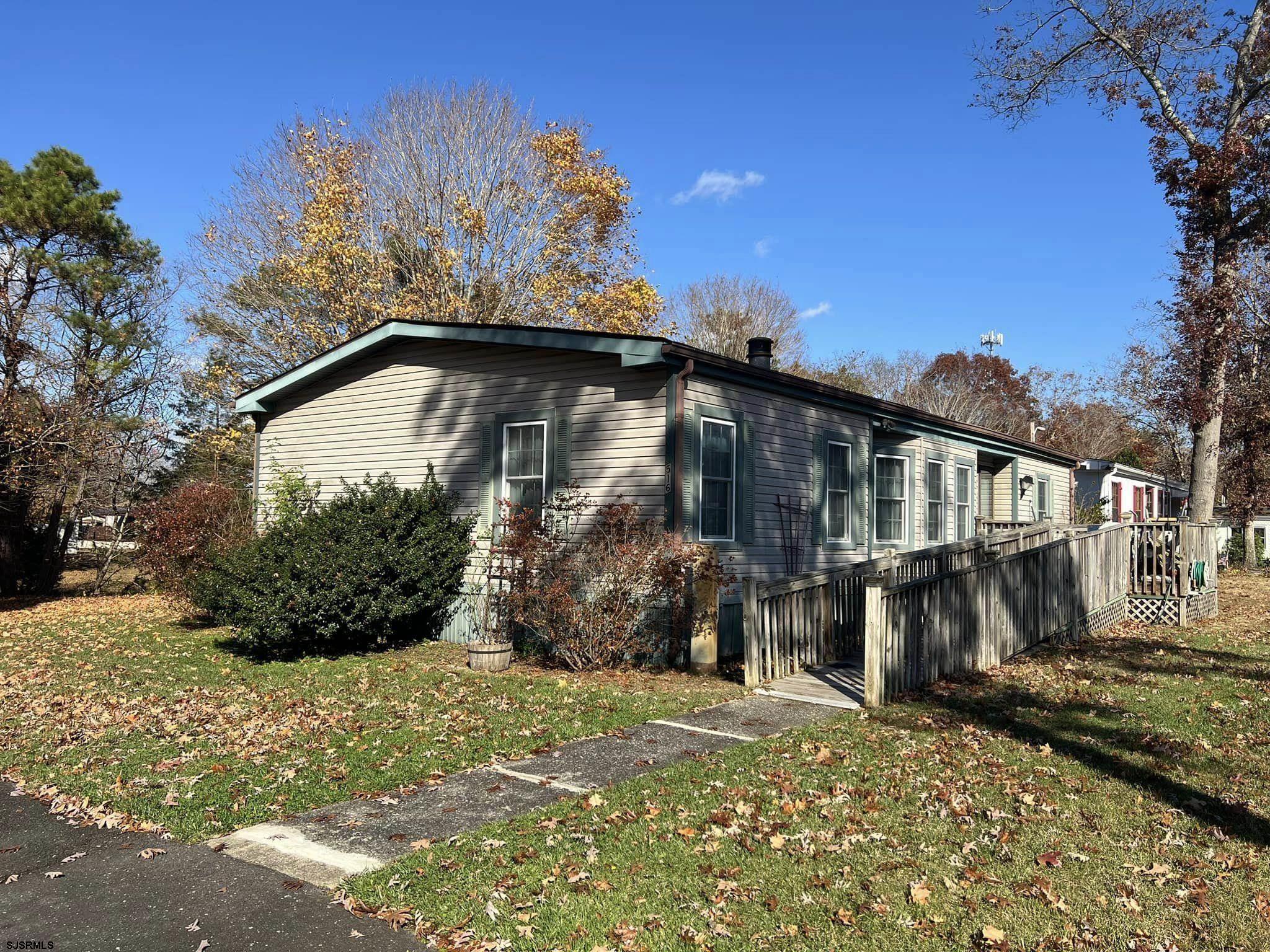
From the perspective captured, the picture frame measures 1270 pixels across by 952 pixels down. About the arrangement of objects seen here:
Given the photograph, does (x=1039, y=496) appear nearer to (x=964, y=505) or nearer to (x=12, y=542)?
(x=964, y=505)

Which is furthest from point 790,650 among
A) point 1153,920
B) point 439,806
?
point 1153,920

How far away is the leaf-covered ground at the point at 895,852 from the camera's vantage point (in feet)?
12.6

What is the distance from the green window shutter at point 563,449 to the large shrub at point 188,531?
6.26 metres

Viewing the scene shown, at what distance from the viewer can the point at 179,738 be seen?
7.10m

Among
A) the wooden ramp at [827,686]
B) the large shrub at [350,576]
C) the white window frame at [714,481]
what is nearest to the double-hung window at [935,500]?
the white window frame at [714,481]

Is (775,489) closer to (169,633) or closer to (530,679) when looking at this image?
(530,679)

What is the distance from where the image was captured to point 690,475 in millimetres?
10461

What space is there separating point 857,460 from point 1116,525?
4186 millimetres

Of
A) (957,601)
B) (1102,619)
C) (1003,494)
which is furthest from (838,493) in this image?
(1003,494)

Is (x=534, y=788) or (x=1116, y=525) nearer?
(x=534, y=788)

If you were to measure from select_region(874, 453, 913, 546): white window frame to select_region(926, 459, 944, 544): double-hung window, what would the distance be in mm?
723

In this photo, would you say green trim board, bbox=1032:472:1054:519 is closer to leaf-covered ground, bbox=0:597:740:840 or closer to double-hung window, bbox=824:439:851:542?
double-hung window, bbox=824:439:851:542

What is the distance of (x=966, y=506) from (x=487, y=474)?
11.1 m

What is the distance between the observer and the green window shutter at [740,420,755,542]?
451 inches
